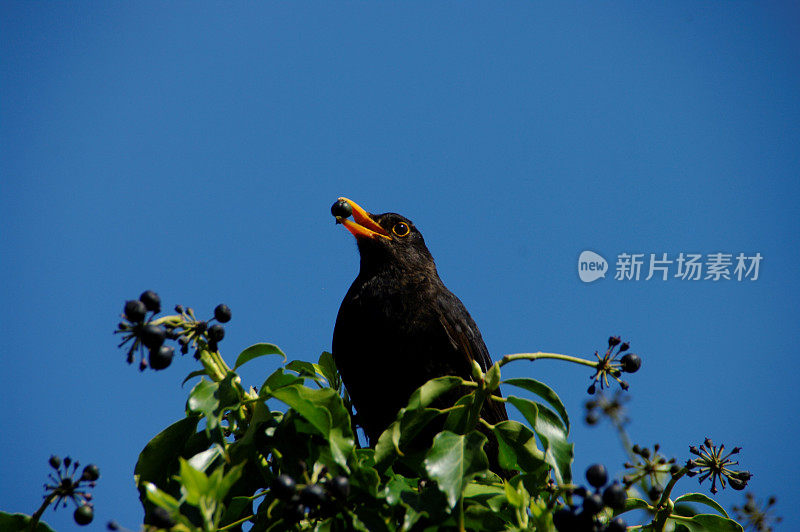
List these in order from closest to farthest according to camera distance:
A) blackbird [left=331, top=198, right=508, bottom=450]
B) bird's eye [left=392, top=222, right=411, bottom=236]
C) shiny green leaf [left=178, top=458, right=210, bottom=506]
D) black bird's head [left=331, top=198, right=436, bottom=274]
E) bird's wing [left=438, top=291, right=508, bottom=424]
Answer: shiny green leaf [left=178, top=458, right=210, bottom=506] < blackbird [left=331, top=198, right=508, bottom=450] < bird's wing [left=438, top=291, right=508, bottom=424] < black bird's head [left=331, top=198, right=436, bottom=274] < bird's eye [left=392, top=222, right=411, bottom=236]

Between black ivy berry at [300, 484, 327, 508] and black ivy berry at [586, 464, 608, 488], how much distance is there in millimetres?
826

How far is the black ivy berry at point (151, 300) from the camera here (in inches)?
84.1

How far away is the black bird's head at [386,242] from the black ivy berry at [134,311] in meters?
2.66

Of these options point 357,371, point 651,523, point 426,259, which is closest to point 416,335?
point 357,371

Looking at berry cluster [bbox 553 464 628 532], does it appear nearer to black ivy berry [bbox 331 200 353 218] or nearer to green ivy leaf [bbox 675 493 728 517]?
green ivy leaf [bbox 675 493 728 517]

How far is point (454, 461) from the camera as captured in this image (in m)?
2.18

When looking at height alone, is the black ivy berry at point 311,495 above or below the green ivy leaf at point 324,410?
below

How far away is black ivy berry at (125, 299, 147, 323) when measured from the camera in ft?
6.84

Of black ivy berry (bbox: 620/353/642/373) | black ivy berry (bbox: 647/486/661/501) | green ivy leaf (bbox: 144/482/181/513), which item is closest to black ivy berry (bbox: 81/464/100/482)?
green ivy leaf (bbox: 144/482/181/513)

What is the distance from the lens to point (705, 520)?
8.69 ft

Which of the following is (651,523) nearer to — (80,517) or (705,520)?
(705,520)

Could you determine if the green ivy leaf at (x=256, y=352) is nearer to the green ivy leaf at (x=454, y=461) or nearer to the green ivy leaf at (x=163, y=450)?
the green ivy leaf at (x=163, y=450)

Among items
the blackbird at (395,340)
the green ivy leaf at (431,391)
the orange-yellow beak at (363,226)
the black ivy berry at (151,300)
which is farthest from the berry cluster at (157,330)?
the orange-yellow beak at (363,226)

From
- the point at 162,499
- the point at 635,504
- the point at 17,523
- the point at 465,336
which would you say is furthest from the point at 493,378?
the point at 465,336
